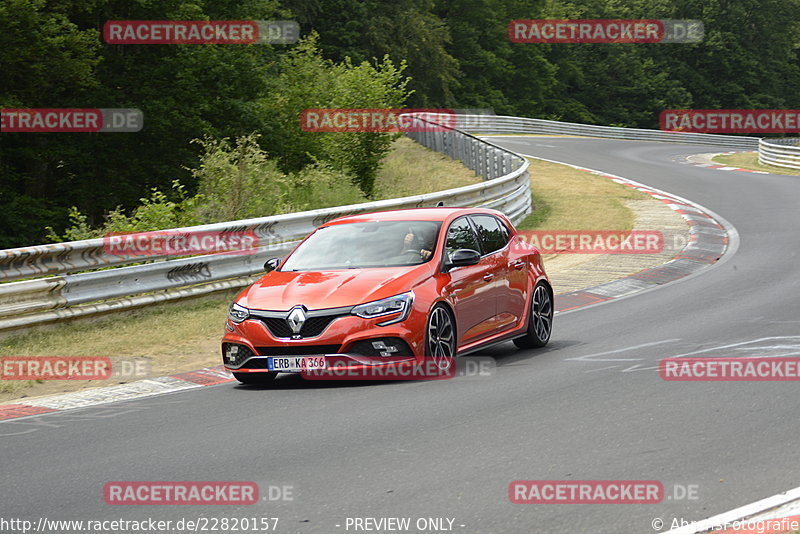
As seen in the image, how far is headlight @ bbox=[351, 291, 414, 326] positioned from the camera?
9406mm

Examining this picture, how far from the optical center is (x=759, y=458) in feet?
21.8

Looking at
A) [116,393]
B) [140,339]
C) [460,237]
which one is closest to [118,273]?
[140,339]

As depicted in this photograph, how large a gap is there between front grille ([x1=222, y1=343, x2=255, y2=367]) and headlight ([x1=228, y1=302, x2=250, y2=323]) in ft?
0.74

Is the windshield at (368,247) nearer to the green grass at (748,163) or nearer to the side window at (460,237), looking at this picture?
the side window at (460,237)

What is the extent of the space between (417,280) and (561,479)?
3931 millimetres

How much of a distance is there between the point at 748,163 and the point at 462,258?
37924 millimetres

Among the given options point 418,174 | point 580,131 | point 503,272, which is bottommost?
point 418,174

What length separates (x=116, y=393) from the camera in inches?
391

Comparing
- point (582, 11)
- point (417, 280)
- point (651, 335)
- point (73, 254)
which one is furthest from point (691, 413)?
point (582, 11)

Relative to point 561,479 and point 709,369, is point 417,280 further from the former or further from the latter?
point 561,479

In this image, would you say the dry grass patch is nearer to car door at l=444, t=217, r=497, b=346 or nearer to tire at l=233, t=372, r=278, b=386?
car door at l=444, t=217, r=497, b=346

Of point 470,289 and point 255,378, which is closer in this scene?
point 255,378

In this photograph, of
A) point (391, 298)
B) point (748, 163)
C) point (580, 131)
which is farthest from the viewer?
point (580, 131)

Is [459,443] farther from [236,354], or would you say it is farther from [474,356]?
[474,356]
